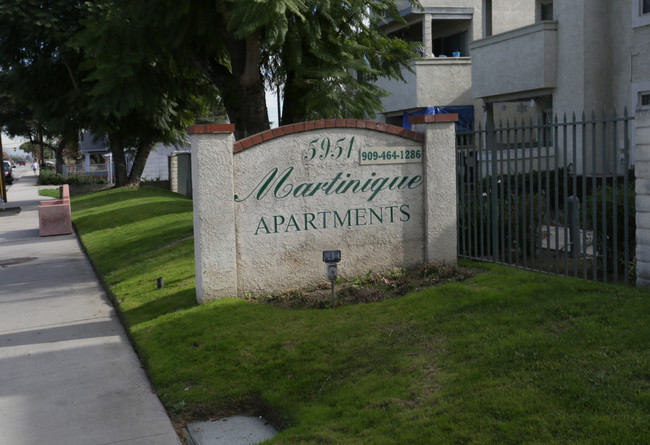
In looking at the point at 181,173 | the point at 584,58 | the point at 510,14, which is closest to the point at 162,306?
the point at 584,58

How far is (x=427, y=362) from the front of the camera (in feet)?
18.9

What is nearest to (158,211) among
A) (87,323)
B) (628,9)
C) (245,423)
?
(87,323)

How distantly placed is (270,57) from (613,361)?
32.4ft

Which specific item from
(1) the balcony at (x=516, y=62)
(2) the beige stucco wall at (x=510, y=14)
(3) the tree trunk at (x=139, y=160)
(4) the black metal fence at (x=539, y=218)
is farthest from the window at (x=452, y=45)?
(4) the black metal fence at (x=539, y=218)

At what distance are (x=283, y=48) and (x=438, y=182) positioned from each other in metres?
3.75

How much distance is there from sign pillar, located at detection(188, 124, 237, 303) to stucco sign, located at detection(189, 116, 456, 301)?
0.04ft

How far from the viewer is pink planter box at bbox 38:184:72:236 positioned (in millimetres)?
19312

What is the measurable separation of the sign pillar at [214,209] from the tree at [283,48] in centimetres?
204

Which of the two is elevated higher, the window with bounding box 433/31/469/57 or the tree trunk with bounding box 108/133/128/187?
the window with bounding box 433/31/469/57

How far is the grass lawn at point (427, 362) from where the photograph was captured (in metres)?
4.57

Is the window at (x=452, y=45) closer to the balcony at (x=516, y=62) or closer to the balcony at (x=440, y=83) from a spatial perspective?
the balcony at (x=440, y=83)

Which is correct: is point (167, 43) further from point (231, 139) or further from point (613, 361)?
point (613, 361)

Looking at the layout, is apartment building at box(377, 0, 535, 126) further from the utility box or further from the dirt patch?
the dirt patch

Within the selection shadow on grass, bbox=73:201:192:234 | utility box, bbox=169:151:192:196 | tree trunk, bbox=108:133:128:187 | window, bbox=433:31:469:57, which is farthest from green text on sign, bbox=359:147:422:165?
tree trunk, bbox=108:133:128:187
